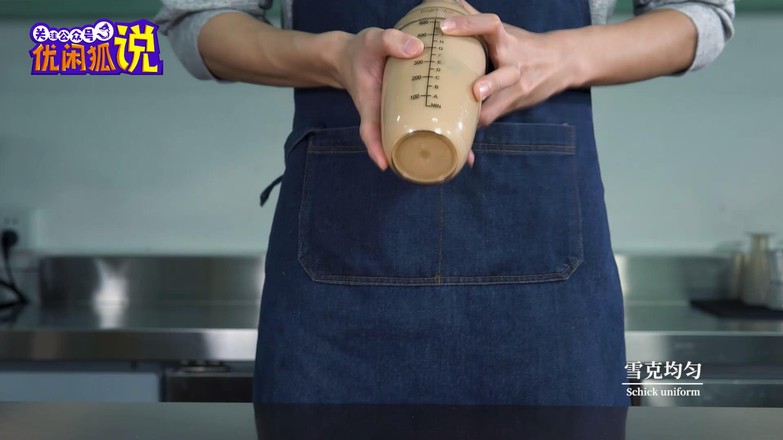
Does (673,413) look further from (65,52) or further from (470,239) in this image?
(65,52)

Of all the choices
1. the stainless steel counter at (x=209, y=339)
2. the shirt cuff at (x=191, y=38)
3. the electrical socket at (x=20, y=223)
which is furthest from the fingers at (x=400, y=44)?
the electrical socket at (x=20, y=223)

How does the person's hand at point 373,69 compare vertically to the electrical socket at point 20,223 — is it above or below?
above

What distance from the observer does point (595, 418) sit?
22.0 inches

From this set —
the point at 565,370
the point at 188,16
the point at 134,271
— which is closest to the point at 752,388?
the point at 565,370

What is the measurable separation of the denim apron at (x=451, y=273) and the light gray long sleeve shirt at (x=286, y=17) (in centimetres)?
9

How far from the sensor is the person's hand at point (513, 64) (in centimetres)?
57

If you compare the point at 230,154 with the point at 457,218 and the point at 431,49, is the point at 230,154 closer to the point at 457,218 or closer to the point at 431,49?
the point at 457,218

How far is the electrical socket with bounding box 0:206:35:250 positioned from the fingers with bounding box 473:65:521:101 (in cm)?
177

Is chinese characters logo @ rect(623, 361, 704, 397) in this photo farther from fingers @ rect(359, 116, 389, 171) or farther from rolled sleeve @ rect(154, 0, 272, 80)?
fingers @ rect(359, 116, 389, 171)

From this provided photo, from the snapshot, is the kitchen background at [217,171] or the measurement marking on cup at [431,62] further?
the kitchen background at [217,171]

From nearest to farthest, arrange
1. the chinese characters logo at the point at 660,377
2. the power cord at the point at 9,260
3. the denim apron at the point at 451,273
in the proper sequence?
the denim apron at the point at 451,273 < the chinese characters logo at the point at 660,377 < the power cord at the point at 9,260

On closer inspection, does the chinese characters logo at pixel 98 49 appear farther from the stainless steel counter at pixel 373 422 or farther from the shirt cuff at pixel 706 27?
the stainless steel counter at pixel 373 422

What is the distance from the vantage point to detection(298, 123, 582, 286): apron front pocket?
32.6 inches

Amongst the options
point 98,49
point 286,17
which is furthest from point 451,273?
point 98,49
